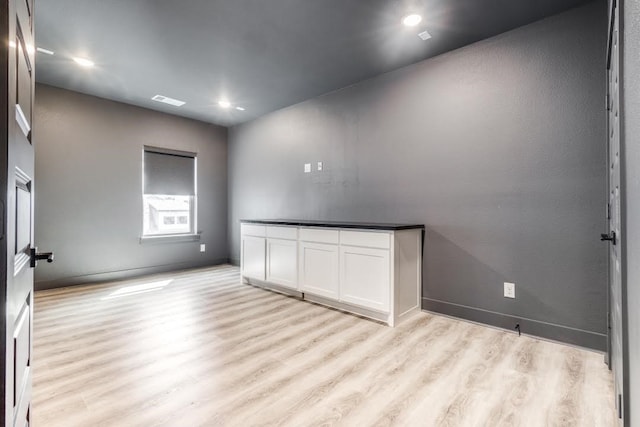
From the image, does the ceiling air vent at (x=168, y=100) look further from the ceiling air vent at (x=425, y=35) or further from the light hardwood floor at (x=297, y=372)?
the ceiling air vent at (x=425, y=35)

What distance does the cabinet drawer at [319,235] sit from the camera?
3.18 m

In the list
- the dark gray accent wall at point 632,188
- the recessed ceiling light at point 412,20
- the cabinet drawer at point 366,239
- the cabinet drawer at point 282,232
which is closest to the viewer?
the dark gray accent wall at point 632,188

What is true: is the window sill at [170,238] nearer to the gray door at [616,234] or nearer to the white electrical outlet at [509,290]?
the white electrical outlet at [509,290]

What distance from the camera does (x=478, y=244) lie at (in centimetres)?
280

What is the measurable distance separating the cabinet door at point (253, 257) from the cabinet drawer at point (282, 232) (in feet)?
0.61

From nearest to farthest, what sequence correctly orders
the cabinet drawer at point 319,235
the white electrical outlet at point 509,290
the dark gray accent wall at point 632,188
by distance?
1. the dark gray accent wall at point 632,188
2. the white electrical outlet at point 509,290
3. the cabinet drawer at point 319,235

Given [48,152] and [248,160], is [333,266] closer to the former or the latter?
[248,160]

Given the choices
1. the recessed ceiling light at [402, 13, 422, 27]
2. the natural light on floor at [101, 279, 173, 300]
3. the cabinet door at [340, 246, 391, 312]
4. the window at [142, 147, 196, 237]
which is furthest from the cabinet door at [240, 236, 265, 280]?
the recessed ceiling light at [402, 13, 422, 27]

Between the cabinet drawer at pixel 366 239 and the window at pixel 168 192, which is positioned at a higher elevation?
Answer: the window at pixel 168 192

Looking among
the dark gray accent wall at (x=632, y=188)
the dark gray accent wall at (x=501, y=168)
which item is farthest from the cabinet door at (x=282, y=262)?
the dark gray accent wall at (x=632, y=188)

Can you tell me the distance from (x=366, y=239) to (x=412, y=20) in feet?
6.08

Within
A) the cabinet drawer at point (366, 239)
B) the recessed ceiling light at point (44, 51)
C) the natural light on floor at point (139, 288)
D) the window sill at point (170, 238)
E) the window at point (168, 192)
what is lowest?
the natural light on floor at point (139, 288)

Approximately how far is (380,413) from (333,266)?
5.54 feet

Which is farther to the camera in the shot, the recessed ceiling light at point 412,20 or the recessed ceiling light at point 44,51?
the recessed ceiling light at point 44,51
